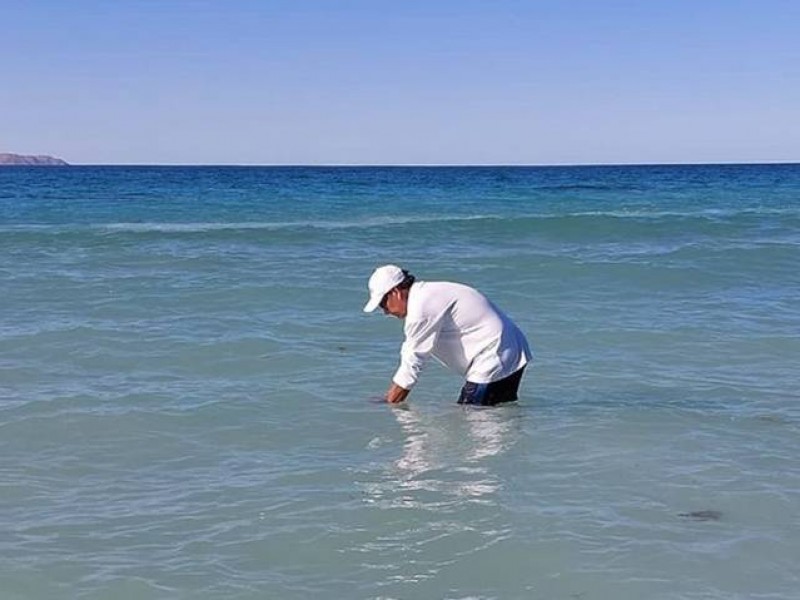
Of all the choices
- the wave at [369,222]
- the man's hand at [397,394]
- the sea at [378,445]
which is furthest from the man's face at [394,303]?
the wave at [369,222]

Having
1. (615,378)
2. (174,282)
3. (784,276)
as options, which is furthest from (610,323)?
(174,282)

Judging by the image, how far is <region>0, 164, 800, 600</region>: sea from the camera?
453 centimetres

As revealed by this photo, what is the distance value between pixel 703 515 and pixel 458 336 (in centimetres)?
211

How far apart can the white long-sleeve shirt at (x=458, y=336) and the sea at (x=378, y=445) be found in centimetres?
33

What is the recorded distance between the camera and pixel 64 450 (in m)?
6.46

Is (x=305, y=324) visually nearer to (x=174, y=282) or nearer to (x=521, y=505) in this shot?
(x=174, y=282)

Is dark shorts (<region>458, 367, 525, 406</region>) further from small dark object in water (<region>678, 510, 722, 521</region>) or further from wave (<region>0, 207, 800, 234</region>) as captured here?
wave (<region>0, 207, 800, 234</region>)

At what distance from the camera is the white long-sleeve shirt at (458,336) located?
6543 millimetres

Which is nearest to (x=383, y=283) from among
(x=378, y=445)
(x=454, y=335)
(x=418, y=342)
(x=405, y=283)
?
(x=405, y=283)

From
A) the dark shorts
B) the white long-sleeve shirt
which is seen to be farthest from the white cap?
the dark shorts

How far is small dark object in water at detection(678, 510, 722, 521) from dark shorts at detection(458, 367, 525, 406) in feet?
6.75

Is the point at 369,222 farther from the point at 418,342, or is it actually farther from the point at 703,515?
the point at 703,515

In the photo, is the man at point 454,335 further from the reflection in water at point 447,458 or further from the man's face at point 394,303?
the reflection in water at point 447,458

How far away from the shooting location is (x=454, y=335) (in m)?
6.80
